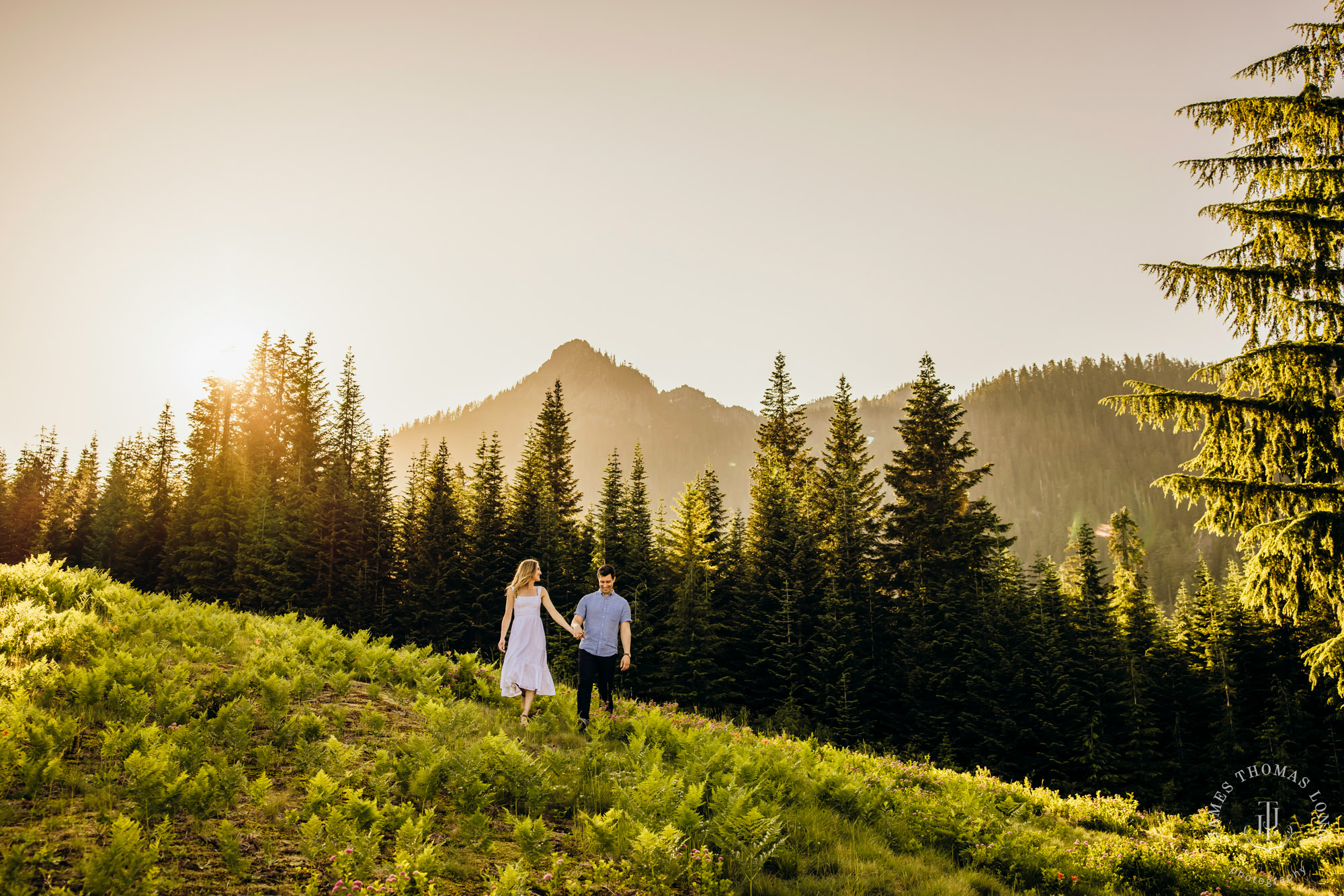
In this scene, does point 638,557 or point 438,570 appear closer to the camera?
point 638,557

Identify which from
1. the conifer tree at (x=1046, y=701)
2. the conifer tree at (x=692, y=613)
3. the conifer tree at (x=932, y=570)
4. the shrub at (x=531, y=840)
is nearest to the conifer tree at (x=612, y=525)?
the conifer tree at (x=692, y=613)

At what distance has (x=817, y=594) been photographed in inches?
1334

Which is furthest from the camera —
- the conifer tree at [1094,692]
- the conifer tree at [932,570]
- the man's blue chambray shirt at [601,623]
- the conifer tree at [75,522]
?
the conifer tree at [75,522]

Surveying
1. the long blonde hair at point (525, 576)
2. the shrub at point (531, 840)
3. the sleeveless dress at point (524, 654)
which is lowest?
the shrub at point (531, 840)

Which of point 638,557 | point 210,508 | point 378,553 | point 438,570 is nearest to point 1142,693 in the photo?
point 638,557

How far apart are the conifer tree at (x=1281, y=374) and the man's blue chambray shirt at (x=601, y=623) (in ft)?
32.4

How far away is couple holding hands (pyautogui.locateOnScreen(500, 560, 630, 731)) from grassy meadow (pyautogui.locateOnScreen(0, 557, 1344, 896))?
1.55 ft

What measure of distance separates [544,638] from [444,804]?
3.38m

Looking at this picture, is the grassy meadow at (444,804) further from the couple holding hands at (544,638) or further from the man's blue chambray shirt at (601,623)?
the man's blue chambray shirt at (601,623)

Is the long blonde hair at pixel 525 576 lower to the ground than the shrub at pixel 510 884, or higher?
higher

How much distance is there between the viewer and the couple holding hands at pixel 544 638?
384 inches

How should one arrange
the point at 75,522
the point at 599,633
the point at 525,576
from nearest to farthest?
Result: 1. the point at 525,576
2. the point at 599,633
3. the point at 75,522

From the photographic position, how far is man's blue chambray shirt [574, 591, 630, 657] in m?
10.1

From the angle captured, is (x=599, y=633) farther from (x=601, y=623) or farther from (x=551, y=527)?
(x=551, y=527)
